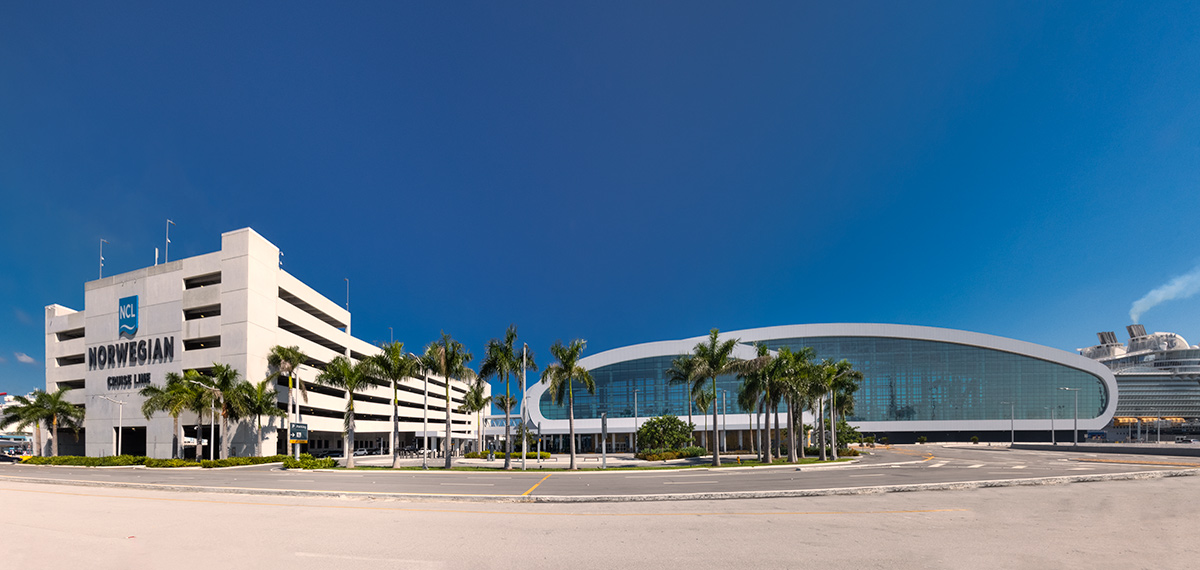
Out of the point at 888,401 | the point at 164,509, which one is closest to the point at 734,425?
the point at 888,401

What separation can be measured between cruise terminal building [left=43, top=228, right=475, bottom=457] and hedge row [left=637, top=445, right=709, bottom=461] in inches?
921

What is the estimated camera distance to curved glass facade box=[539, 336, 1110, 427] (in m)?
97.9

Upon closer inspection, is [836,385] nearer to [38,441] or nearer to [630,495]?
[630,495]

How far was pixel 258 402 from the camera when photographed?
174ft

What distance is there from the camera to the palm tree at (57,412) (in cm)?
6206

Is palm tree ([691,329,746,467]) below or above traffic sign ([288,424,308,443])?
above

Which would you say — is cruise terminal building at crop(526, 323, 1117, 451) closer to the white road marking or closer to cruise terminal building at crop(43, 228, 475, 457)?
cruise terminal building at crop(43, 228, 475, 457)

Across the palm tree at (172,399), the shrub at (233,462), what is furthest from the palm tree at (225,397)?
the shrub at (233,462)

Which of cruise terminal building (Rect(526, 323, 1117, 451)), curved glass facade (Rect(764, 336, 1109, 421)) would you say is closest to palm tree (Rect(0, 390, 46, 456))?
cruise terminal building (Rect(526, 323, 1117, 451))

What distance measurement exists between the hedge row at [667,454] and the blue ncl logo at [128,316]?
53.5 meters

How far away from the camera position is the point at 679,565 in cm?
893

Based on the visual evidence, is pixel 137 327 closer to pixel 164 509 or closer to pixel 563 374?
pixel 563 374

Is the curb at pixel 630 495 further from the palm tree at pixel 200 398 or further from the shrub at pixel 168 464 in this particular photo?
the palm tree at pixel 200 398

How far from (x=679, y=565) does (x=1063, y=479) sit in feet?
71.5
